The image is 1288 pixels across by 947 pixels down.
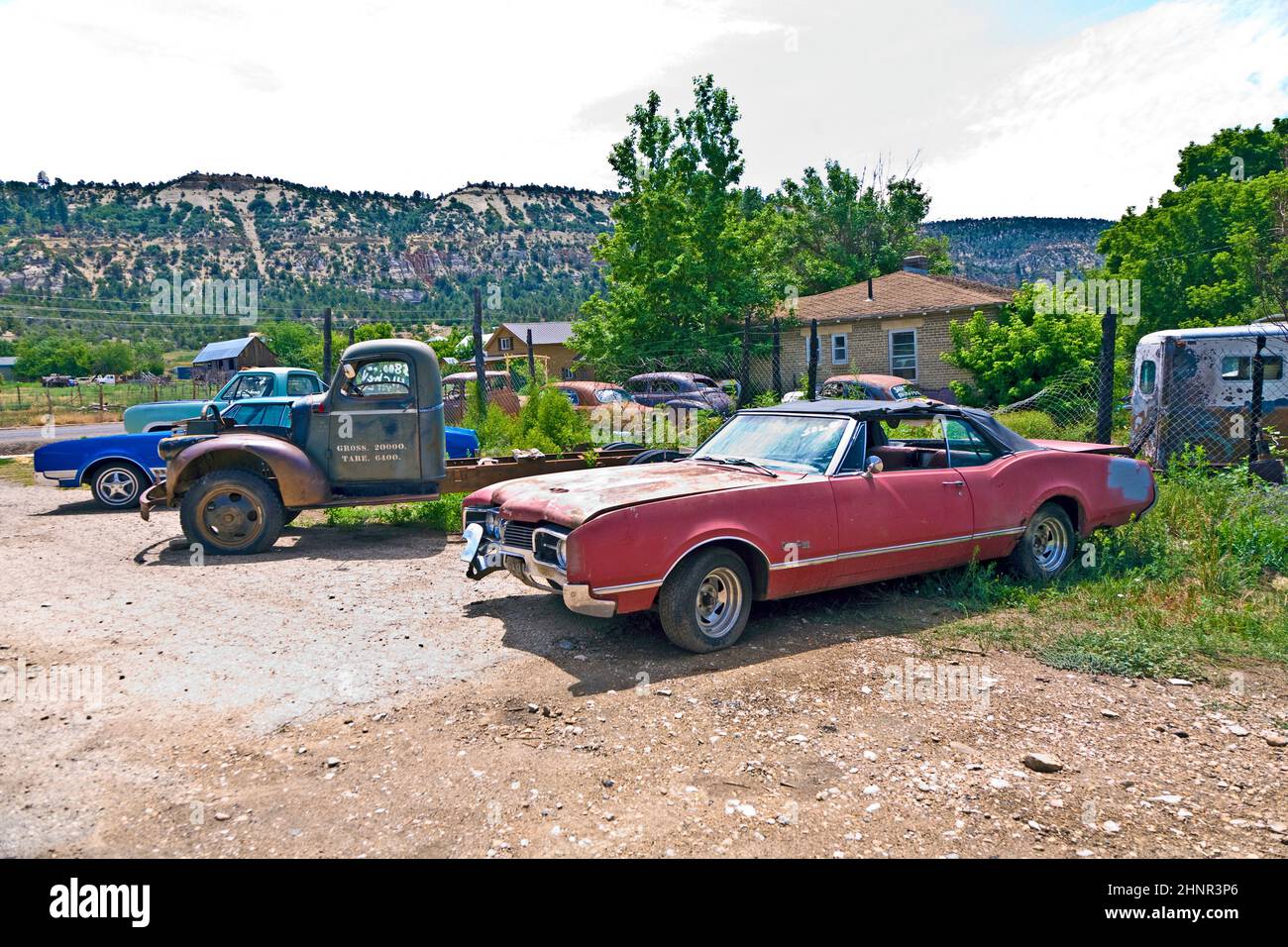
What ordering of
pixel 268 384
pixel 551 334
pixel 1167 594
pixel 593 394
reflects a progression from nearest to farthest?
pixel 1167 594
pixel 268 384
pixel 593 394
pixel 551 334

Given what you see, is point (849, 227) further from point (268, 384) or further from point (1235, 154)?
point (268, 384)

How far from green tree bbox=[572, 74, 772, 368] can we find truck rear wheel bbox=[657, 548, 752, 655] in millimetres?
19730

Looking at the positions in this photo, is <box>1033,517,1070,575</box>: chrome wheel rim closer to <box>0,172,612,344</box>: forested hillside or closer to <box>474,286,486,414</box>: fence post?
<box>474,286,486,414</box>: fence post

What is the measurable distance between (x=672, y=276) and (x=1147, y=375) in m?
15.0

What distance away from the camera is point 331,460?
28.7ft

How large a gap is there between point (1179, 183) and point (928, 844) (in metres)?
41.6

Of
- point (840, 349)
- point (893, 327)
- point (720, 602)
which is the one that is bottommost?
point (720, 602)

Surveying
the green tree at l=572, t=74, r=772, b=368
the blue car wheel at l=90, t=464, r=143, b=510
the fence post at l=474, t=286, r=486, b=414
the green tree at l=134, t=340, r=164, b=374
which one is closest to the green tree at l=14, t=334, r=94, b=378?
the green tree at l=134, t=340, r=164, b=374

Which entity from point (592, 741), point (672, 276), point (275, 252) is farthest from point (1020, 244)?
point (592, 741)

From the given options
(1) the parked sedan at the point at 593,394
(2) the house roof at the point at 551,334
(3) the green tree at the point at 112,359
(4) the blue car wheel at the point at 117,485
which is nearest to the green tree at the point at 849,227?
(2) the house roof at the point at 551,334

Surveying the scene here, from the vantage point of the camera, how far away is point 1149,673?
469cm

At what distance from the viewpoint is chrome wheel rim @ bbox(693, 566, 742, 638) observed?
5.12m
